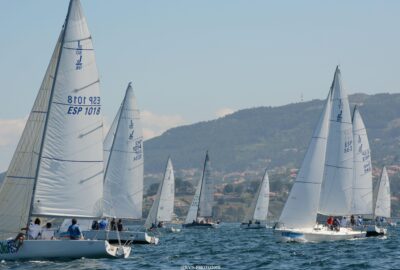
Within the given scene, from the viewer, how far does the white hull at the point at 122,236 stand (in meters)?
51.2

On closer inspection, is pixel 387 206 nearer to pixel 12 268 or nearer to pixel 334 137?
pixel 334 137

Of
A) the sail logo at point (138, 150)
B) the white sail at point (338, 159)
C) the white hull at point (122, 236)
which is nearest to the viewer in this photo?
the white hull at point (122, 236)

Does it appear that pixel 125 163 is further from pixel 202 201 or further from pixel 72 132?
pixel 202 201

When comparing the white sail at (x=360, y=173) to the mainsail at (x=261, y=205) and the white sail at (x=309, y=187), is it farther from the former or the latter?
the mainsail at (x=261, y=205)

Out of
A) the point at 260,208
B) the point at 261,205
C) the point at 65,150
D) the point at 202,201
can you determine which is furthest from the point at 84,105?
the point at 261,205

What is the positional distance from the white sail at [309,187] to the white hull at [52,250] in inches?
749

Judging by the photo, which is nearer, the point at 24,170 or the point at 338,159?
the point at 24,170

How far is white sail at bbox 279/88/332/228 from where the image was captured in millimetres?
54812

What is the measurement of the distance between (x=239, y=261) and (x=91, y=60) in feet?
34.6

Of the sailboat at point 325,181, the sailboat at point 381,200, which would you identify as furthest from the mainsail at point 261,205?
the sailboat at point 325,181

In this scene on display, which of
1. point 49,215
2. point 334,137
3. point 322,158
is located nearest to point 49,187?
point 49,215

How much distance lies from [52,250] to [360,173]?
37851 mm

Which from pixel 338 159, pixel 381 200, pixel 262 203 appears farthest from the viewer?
pixel 262 203

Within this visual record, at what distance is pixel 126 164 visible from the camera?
196 ft
